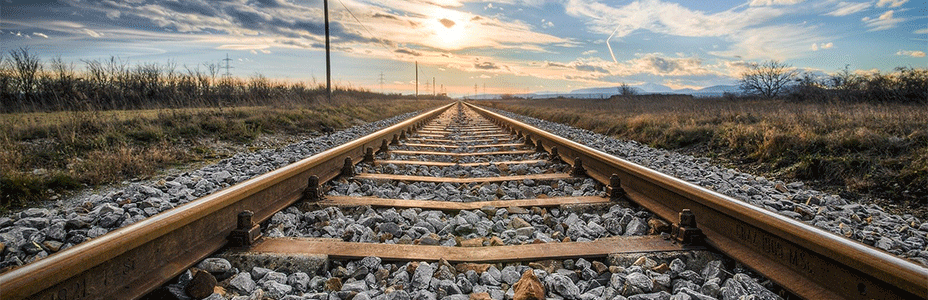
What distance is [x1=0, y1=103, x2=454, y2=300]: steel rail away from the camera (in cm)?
150

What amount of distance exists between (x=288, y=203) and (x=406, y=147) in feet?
13.1

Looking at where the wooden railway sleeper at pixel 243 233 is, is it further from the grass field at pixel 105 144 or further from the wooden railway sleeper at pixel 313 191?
the grass field at pixel 105 144

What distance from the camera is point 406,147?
23.4ft

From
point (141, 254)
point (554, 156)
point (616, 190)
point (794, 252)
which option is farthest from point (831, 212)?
point (141, 254)

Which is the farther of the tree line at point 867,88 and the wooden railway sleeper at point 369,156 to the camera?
the tree line at point 867,88

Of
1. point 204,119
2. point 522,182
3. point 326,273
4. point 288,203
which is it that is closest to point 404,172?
point 522,182

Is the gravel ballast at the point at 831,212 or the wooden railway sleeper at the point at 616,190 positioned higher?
the wooden railway sleeper at the point at 616,190

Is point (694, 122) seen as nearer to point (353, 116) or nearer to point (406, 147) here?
point (406, 147)

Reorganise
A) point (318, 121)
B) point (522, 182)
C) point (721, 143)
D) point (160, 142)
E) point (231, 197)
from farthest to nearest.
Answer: point (318, 121)
point (721, 143)
point (160, 142)
point (522, 182)
point (231, 197)

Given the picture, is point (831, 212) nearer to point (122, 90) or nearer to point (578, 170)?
point (578, 170)

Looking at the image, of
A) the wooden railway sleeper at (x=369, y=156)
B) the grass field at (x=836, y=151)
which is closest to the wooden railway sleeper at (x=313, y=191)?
the wooden railway sleeper at (x=369, y=156)

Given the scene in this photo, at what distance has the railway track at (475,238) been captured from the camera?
5.47 feet

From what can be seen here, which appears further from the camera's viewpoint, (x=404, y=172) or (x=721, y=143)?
(x=721, y=143)

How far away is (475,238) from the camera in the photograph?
2621 millimetres
